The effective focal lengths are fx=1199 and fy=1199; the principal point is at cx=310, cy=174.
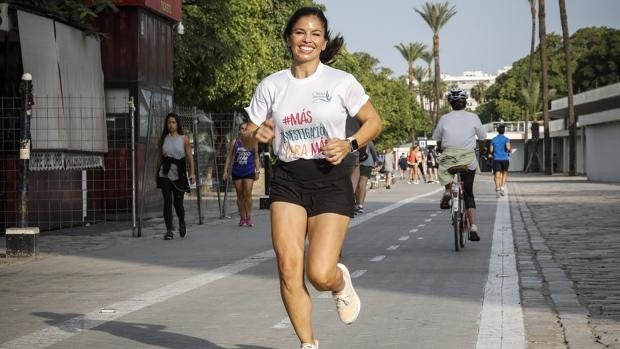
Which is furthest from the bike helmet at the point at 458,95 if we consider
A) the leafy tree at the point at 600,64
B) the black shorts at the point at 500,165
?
the leafy tree at the point at 600,64

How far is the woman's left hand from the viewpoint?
232 inches

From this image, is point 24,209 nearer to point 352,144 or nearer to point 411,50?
point 352,144

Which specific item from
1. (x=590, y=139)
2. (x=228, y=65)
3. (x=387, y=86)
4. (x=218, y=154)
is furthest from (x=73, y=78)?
(x=387, y=86)

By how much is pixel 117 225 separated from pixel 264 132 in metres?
13.8

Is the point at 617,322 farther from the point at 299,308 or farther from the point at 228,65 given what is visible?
the point at 228,65

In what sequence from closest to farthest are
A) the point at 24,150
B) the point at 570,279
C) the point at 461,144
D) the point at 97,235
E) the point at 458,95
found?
the point at 570,279 → the point at 24,150 → the point at 461,144 → the point at 458,95 → the point at 97,235

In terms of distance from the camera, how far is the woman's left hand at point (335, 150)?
5.90 metres

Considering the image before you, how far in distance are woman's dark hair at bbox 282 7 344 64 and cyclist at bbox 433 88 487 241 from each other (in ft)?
24.8

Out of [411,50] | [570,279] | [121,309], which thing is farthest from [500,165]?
[411,50]

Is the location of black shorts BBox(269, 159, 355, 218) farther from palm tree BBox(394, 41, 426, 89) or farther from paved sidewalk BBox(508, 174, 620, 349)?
palm tree BBox(394, 41, 426, 89)

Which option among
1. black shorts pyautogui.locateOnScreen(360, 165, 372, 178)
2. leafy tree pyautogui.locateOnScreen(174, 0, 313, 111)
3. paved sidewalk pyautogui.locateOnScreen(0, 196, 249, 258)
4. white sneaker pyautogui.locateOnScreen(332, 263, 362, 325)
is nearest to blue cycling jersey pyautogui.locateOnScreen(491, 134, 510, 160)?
black shorts pyautogui.locateOnScreen(360, 165, 372, 178)

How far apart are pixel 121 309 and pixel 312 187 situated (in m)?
3.32

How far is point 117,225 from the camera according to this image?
19.5m

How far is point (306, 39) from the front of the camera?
6211mm
